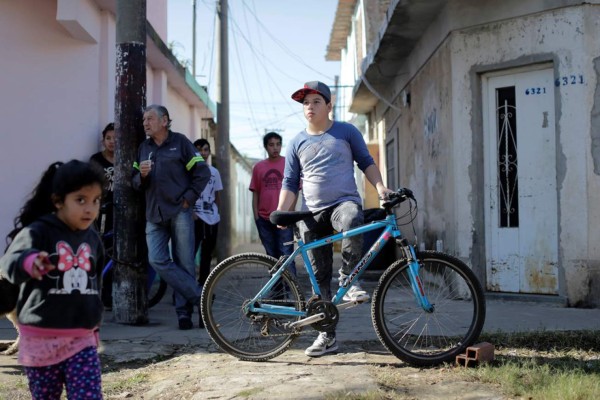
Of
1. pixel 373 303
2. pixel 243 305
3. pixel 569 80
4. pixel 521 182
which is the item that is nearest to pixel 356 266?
pixel 373 303

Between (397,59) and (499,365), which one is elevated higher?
(397,59)

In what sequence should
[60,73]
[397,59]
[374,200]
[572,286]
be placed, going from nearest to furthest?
[572,286] → [60,73] → [397,59] → [374,200]

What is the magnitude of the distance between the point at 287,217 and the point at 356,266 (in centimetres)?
55

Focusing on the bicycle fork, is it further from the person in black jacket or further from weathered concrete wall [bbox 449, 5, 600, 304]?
weathered concrete wall [bbox 449, 5, 600, 304]

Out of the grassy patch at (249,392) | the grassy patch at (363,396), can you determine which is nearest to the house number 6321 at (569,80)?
the grassy patch at (363,396)

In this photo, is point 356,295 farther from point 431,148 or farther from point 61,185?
point 431,148

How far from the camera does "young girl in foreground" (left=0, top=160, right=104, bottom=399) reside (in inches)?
110

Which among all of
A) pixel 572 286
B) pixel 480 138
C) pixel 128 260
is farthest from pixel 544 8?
pixel 128 260

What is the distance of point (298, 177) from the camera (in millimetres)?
5152

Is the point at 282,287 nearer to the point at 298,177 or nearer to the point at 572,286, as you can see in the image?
the point at 298,177

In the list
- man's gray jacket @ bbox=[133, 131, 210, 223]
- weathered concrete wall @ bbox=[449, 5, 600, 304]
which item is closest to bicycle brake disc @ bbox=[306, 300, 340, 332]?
man's gray jacket @ bbox=[133, 131, 210, 223]

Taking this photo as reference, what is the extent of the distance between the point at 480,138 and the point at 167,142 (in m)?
3.65

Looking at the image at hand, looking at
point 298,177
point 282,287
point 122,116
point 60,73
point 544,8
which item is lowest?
point 282,287

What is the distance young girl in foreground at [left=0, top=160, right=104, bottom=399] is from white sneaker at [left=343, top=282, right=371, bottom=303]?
78.4 inches
